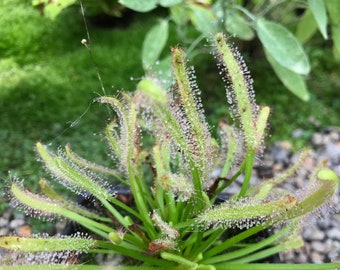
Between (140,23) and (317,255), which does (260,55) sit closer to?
(140,23)

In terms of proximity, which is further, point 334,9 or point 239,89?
point 334,9

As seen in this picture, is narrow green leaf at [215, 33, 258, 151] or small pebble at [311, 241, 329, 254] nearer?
narrow green leaf at [215, 33, 258, 151]

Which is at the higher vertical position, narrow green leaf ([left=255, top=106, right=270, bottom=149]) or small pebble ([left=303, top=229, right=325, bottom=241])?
narrow green leaf ([left=255, top=106, right=270, bottom=149])

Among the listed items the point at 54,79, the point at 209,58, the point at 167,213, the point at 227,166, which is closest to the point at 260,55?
the point at 209,58

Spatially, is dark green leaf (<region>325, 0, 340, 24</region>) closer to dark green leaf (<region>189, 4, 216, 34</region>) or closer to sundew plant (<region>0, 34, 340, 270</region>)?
dark green leaf (<region>189, 4, 216, 34</region>)

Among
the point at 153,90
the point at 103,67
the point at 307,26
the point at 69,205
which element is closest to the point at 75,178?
the point at 69,205

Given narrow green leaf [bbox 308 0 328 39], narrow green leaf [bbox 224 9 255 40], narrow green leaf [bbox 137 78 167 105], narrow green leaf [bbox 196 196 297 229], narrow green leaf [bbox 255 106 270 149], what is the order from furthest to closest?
narrow green leaf [bbox 224 9 255 40]
narrow green leaf [bbox 308 0 328 39]
narrow green leaf [bbox 255 106 270 149]
narrow green leaf [bbox 196 196 297 229]
narrow green leaf [bbox 137 78 167 105]

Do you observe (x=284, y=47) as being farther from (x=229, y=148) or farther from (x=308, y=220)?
(x=308, y=220)

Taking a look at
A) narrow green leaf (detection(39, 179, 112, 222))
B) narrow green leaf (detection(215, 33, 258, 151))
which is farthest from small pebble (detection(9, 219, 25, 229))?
narrow green leaf (detection(215, 33, 258, 151))
